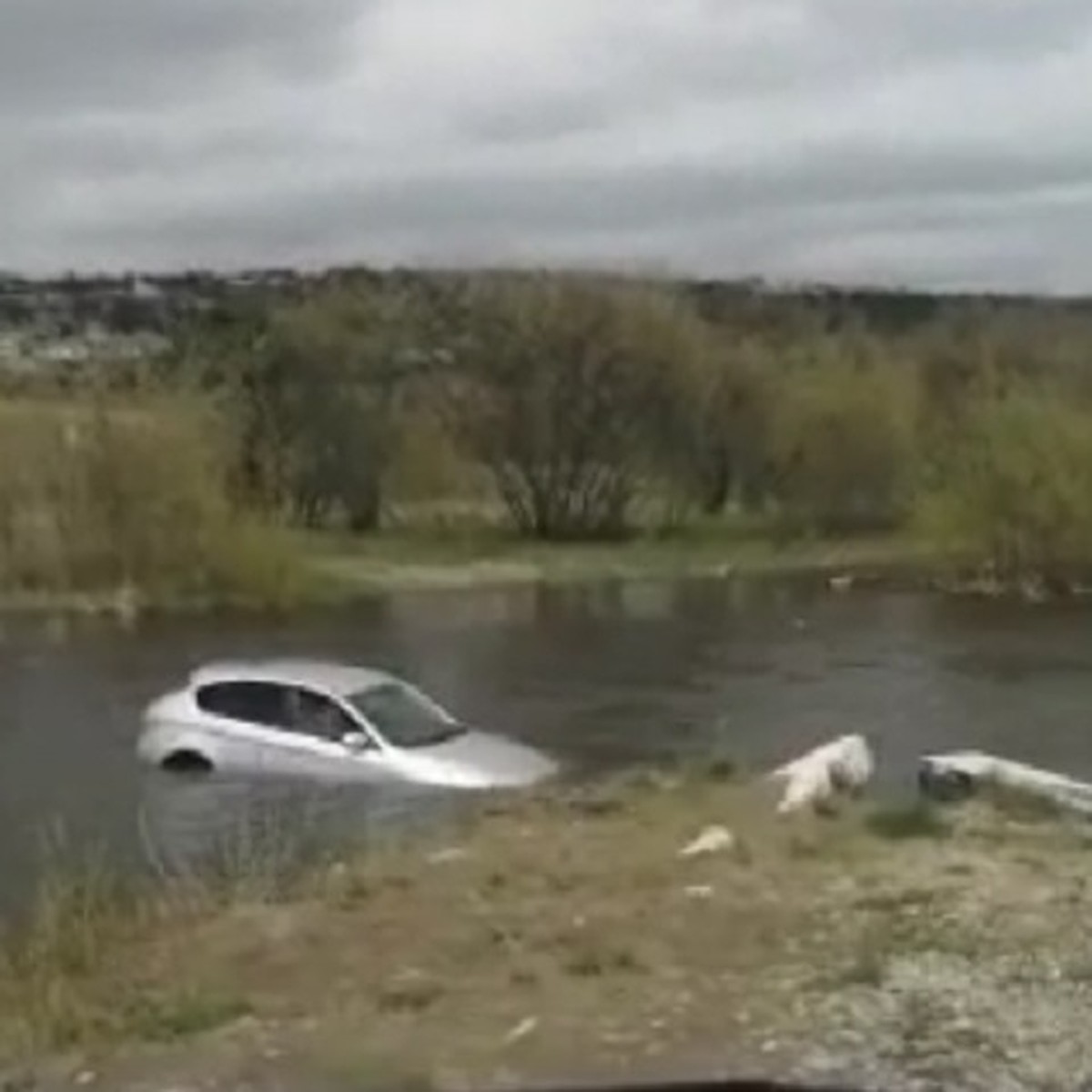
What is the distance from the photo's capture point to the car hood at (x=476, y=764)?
2494 centimetres

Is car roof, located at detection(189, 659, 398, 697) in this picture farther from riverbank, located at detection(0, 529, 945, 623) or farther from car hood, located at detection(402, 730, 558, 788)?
riverbank, located at detection(0, 529, 945, 623)

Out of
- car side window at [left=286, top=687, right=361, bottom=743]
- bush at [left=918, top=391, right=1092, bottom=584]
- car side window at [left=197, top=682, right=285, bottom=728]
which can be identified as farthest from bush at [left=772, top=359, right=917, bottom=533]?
car side window at [left=286, top=687, right=361, bottom=743]

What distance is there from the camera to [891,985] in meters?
12.2

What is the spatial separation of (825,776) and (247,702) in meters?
7.09

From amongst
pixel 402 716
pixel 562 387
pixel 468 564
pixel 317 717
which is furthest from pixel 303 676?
pixel 562 387

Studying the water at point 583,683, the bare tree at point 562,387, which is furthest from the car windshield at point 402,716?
the bare tree at point 562,387

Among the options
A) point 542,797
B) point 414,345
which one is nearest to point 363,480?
point 414,345

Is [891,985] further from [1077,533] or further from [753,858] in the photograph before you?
[1077,533]

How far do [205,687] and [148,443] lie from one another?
41.0 meters

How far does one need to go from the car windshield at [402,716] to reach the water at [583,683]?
1185 mm

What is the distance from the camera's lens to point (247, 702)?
27.4 meters

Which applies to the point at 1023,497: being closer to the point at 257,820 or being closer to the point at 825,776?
the point at 825,776

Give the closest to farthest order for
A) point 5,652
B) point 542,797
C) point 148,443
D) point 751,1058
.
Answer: point 751,1058, point 542,797, point 5,652, point 148,443

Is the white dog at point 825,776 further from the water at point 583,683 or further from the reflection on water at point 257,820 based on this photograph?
the water at point 583,683
